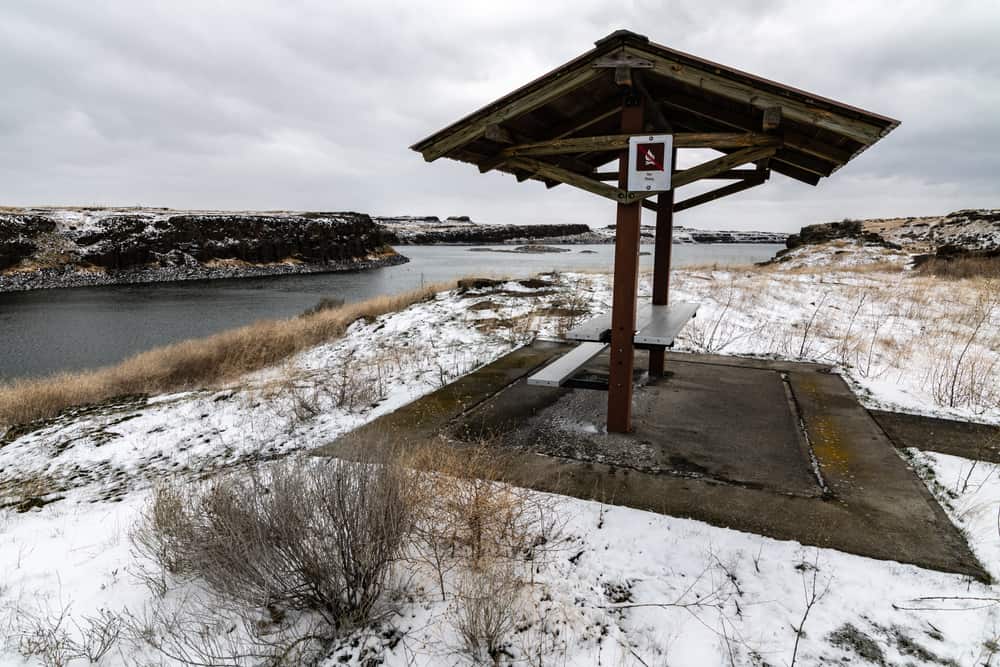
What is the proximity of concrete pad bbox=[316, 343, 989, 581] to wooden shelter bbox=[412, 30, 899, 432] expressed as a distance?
0.55 meters

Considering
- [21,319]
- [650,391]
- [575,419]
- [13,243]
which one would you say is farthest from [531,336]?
[13,243]

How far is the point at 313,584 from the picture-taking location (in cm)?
254

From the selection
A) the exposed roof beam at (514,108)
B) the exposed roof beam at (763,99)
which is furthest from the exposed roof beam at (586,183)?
the exposed roof beam at (763,99)

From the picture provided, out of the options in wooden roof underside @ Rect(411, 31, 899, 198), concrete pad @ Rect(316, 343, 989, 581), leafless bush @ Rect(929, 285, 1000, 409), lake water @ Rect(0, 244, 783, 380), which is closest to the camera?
concrete pad @ Rect(316, 343, 989, 581)

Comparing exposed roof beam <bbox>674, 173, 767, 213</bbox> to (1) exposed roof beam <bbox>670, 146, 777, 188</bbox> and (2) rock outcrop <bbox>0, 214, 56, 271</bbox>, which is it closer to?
(1) exposed roof beam <bbox>670, 146, 777, 188</bbox>

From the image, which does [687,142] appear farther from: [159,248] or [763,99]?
[159,248]

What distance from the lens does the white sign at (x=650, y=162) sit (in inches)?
158

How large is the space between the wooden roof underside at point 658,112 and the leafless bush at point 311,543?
10.4 ft

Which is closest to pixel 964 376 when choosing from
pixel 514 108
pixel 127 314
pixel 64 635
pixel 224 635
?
pixel 514 108

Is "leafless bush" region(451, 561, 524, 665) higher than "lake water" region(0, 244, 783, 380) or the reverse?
higher

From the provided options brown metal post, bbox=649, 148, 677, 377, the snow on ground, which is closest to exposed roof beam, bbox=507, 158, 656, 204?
brown metal post, bbox=649, 148, 677, 377

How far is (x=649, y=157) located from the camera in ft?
13.3

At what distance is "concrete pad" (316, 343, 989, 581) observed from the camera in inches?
125

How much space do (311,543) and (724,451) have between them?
3.28 m
